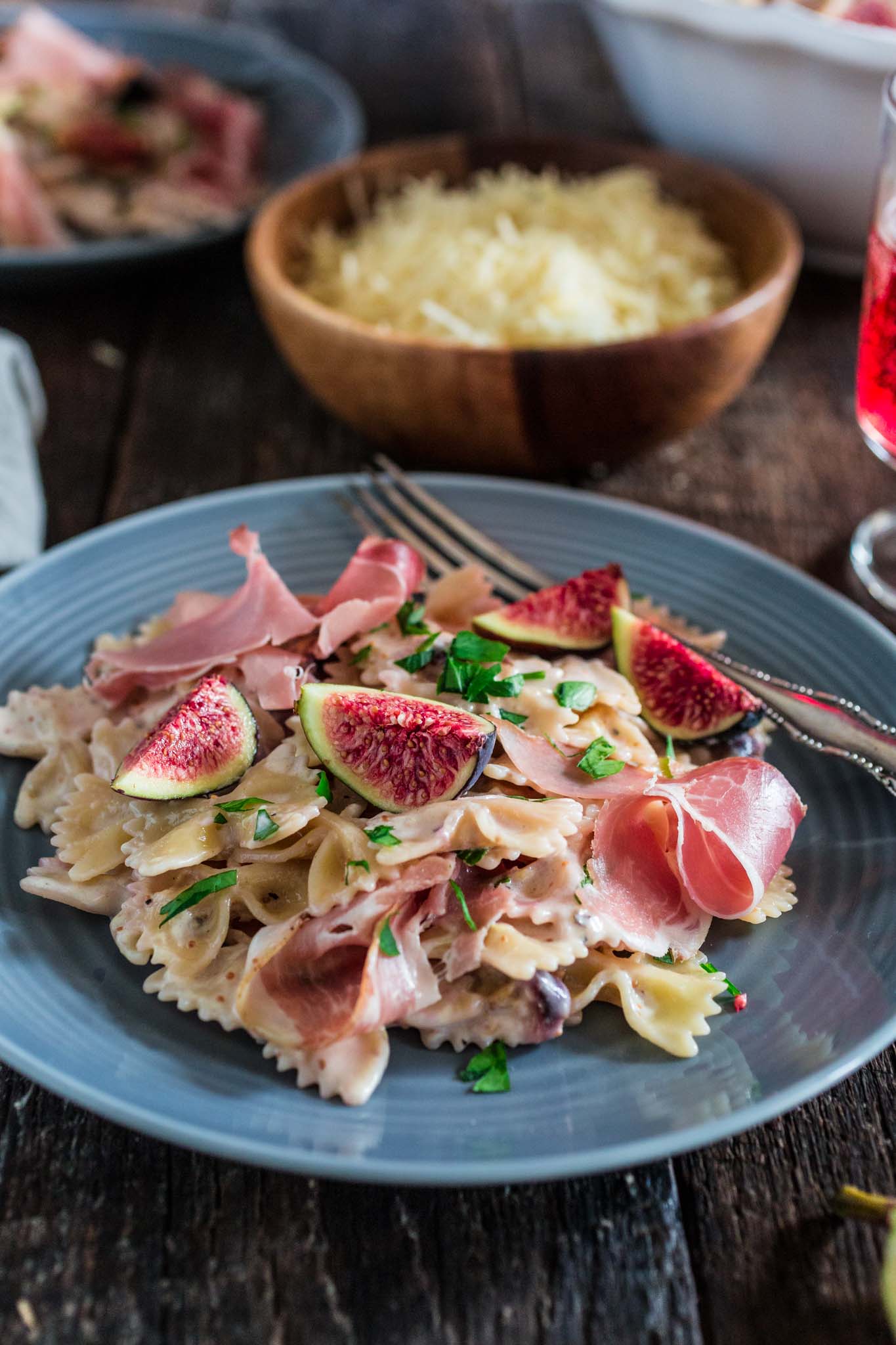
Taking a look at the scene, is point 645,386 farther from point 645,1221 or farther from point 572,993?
point 645,1221

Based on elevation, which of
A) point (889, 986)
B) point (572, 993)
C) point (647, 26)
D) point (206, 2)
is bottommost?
point (206, 2)

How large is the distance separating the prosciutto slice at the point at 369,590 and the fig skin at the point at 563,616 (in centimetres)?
21

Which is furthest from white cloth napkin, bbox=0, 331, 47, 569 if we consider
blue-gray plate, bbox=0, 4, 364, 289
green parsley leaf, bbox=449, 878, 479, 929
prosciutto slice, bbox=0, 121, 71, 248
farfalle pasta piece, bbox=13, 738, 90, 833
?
green parsley leaf, bbox=449, 878, 479, 929

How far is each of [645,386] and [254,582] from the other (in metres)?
1.55

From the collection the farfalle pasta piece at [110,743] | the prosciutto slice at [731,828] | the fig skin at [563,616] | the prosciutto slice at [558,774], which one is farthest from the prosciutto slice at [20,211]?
the prosciutto slice at [731,828]

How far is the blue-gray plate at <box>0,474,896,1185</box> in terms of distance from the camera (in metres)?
1.83

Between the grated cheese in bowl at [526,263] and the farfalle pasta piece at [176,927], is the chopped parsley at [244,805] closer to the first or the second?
the farfalle pasta piece at [176,927]

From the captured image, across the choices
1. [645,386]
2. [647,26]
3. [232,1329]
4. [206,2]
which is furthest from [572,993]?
[206,2]

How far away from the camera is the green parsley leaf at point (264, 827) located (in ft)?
7.36

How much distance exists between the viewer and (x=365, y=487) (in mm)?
3402

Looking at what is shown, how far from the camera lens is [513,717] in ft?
8.02

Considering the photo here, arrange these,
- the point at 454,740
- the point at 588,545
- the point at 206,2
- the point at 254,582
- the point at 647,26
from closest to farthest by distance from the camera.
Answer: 1. the point at 454,740
2. the point at 254,582
3. the point at 588,545
4. the point at 647,26
5. the point at 206,2

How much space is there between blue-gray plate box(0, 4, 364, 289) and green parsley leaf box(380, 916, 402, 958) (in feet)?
11.2

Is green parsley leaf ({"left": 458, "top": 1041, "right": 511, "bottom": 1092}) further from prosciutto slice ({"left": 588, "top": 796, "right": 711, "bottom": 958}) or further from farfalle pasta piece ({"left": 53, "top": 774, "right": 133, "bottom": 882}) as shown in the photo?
farfalle pasta piece ({"left": 53, "top": 774, "right": 133, "bottom": 882})
